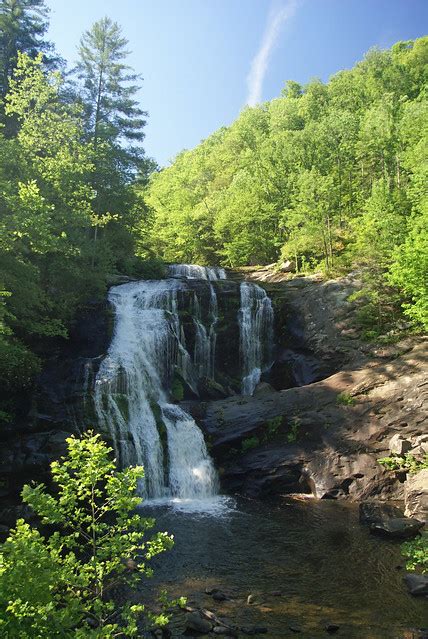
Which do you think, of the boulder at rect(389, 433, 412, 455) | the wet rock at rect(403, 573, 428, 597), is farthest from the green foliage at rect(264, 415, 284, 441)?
the wet rock at rect(403, 573, 428, 597)

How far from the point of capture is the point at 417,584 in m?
9.73

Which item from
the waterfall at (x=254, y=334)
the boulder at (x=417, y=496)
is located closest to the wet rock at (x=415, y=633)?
the boulder at (x=417, y=496)

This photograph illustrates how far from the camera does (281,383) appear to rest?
23625 millimetres

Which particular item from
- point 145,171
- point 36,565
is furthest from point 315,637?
point 145,171

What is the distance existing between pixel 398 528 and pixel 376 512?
1419 millimetres

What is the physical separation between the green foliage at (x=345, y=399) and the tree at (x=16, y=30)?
2477cm

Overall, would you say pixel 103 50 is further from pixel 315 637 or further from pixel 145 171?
pixel 315 637

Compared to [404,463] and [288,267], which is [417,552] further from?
[288,267]

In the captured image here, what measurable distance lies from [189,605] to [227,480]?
8.60 m

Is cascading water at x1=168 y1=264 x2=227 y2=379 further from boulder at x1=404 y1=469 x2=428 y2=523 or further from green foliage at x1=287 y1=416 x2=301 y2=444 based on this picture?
boulder at x1=404 y1=469 x2=428 y2=523

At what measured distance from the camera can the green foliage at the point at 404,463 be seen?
51.3ft

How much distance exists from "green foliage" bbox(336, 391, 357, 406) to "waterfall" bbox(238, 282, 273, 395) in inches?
227

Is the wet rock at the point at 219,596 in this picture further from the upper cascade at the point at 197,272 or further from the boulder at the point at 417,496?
the upper cascade at the point at 197,272

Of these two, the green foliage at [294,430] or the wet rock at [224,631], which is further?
the green foliage at [294,430]
